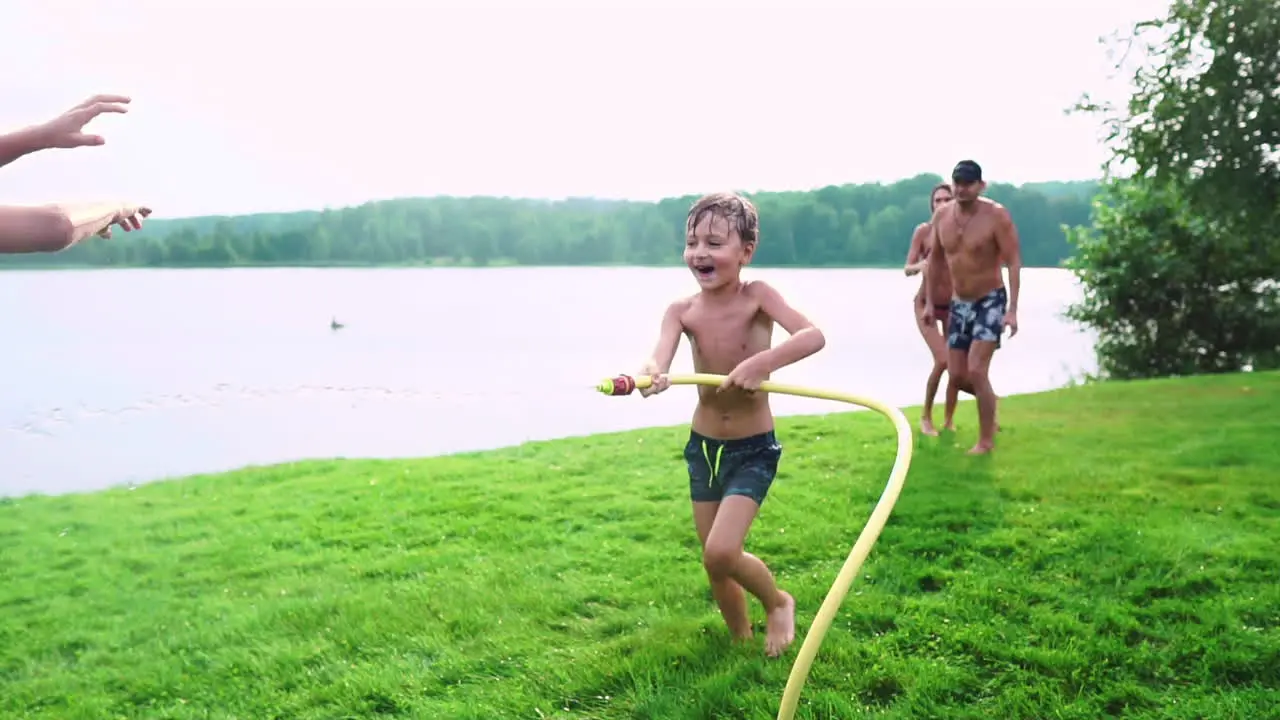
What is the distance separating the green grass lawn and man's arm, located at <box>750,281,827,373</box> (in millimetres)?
1336

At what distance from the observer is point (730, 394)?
4.05m

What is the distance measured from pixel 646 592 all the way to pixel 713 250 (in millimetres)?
2152

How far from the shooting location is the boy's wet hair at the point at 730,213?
3.80 meters

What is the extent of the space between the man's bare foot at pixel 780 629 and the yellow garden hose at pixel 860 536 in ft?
3.09

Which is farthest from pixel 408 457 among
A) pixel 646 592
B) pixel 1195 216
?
pixel 1195 216

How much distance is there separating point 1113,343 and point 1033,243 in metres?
3.51

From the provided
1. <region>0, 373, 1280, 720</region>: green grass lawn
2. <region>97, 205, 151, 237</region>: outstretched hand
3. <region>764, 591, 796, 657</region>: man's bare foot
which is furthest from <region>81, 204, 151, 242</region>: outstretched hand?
<region>764, 591, 796, 657</region>: man's bare foot

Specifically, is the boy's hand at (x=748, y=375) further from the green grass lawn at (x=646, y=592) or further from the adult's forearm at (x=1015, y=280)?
the adult's forearm at (x=1015, y=280)

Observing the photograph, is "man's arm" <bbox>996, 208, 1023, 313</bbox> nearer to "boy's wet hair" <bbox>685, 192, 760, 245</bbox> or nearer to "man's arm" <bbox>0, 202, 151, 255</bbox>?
"boy's wet hair" <bbox>685, 192, 760, 245</bbox>

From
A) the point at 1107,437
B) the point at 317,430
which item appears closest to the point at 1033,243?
the point at 1107,437

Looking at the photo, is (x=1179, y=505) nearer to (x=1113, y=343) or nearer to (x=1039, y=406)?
(x=1039, y=406)

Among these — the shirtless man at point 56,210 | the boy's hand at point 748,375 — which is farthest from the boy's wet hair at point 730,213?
the shirtless man at point 56,210

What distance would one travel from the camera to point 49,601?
5918mm

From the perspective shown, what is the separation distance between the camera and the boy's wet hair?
3.80 m
